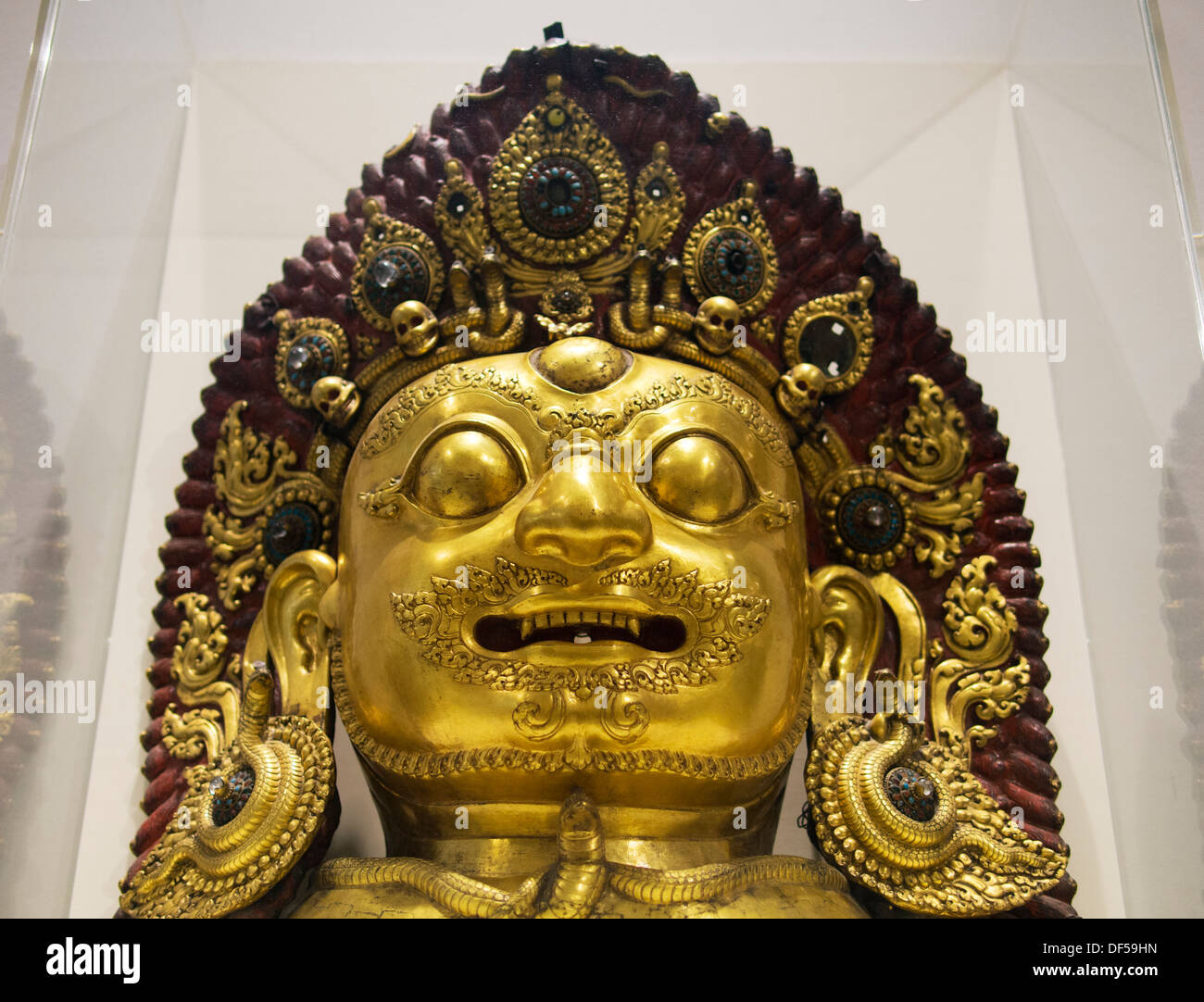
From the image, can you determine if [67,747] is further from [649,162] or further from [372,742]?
[649,162]

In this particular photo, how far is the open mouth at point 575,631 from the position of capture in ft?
6.69

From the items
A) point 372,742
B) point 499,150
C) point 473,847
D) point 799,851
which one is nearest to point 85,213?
point 499,150

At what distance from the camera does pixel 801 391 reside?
8.00 feet

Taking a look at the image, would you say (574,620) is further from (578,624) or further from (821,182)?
(821,182)

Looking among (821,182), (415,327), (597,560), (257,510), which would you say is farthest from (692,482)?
(821,182)

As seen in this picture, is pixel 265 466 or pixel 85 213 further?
pixel 85 213

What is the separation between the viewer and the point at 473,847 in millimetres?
2084

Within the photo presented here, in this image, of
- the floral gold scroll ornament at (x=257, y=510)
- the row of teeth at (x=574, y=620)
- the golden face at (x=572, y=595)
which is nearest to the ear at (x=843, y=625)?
the golden face at (x=572, y=595)

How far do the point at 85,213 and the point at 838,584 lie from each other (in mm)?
2208

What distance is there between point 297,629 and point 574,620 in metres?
0.72

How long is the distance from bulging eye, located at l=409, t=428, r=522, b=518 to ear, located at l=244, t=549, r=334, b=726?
39 cm

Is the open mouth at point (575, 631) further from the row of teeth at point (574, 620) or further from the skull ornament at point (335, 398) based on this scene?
the skull ornament at point (335, 398)

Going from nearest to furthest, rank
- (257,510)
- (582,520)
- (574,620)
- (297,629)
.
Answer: (582,520) → (574,620) → (297,629) → (257,510)

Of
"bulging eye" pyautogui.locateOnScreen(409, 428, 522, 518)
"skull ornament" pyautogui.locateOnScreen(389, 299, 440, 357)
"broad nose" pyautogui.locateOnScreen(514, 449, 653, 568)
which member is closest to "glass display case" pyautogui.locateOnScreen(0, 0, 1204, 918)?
"skull ornament" pyautogui.locateOnScreen(389, 299, 440, 357)
